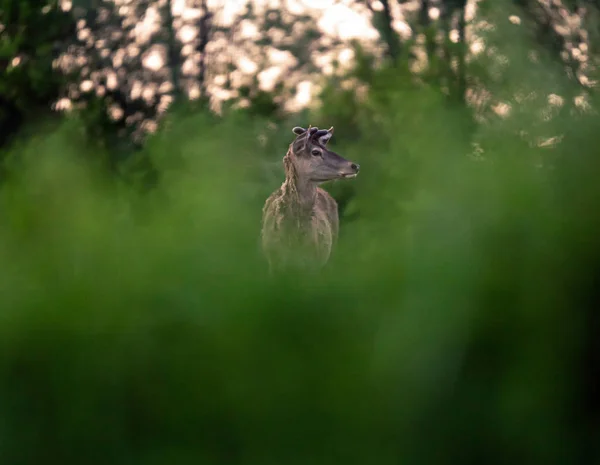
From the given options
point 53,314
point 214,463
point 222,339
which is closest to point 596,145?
point 222,339

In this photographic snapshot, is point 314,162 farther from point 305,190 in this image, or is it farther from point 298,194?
point 298,194

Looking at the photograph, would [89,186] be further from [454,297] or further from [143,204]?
[454,297]

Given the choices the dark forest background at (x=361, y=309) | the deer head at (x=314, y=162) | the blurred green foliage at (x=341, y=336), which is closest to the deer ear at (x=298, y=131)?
the deer head at (x=314, y=162)

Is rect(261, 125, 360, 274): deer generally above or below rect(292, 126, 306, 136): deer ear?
above

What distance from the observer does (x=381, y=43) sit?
23.3 metres

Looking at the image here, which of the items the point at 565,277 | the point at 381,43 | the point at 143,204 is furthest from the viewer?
the point at 381,43

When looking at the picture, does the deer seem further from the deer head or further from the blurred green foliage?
the blurred green foliage

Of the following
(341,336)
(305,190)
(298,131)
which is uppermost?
(341,336)

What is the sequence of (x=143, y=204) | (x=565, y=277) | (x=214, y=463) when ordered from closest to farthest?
(x=214, y=463) → (x=565, y=277) → (x=143, y=204)

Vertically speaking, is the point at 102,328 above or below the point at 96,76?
above

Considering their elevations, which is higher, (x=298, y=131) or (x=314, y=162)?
(x=314, y=162)

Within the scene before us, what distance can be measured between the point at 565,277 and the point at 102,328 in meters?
0.79

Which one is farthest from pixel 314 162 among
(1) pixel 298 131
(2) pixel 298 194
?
(1) pixel 298 131

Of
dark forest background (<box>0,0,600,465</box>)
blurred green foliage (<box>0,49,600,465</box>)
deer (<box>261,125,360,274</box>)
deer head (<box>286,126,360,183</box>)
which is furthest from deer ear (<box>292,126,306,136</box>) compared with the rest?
blurred green foliage (<box>0,49,600,465</box>)
